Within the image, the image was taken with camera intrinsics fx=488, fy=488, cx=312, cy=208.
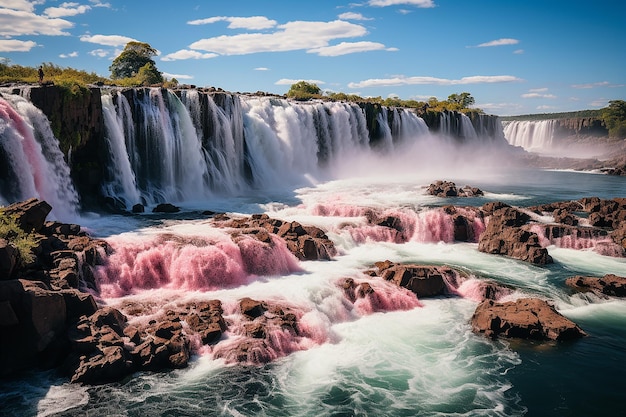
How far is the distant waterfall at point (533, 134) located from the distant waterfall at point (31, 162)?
80.3 metres

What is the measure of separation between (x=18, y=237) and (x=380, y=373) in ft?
31.4

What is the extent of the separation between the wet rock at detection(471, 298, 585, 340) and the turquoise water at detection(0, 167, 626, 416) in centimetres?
30

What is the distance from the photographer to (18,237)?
12.4 meters

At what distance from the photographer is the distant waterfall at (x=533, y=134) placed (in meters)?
83.6

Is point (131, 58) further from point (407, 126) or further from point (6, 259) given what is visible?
point (6, 259)

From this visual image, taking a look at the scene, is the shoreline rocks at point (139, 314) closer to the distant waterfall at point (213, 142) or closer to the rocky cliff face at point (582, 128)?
the distant waterfall at point (213, 142)

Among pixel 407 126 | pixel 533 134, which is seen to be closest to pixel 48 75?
pixel 407 126

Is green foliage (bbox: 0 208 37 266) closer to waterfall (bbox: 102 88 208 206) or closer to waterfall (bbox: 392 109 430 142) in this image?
waterfall (bbox: 102 88 208 206)

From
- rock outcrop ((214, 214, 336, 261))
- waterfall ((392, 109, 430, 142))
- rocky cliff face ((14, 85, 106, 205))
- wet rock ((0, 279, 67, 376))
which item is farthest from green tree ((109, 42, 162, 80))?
wet rock ((0, 279, 67, 376))

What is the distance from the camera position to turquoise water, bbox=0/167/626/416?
944cm

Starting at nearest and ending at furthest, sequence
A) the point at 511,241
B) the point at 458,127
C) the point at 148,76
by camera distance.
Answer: the point at 511,241 → the point at 148,76 → the point at 458,127

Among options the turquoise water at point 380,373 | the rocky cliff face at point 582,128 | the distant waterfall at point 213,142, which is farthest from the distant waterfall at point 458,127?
the turquoise water at point 380,373

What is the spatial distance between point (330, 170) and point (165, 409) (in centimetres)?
3362

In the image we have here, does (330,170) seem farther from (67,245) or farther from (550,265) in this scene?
(67,245)
